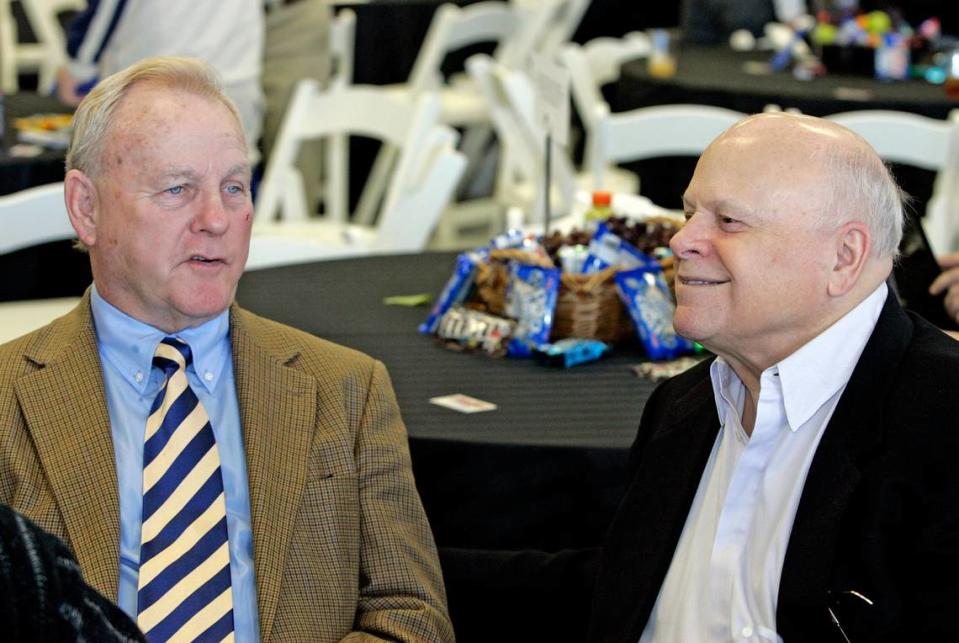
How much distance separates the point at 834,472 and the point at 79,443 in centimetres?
97

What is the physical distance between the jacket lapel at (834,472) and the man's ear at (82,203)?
3.43 ft

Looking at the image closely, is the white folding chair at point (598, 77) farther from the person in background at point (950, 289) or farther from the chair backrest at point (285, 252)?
the person in background at point (950, 289)

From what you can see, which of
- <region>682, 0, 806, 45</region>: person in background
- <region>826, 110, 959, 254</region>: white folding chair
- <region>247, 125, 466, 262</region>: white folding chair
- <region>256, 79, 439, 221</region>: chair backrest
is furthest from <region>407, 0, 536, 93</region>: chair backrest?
<region>826, 110, 959, 254</region>: white folding chair

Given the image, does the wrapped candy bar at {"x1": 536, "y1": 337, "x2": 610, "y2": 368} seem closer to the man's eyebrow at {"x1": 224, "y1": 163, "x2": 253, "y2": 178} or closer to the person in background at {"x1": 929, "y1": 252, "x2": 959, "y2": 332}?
the person in background at {"x1": 929, "y1": 252, "x2": 959, "y2": 332}

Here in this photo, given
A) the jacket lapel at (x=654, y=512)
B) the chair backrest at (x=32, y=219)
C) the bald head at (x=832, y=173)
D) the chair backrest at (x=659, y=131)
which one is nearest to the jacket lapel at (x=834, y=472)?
the bald head at (x=832, y=173)

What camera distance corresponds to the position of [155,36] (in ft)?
16.7

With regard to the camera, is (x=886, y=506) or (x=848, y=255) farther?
(x=848, y=255)

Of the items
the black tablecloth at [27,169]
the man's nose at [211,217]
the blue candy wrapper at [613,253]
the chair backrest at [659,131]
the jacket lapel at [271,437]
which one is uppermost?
the man's nose at [211,217]

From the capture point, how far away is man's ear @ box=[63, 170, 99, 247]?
2.15 meters

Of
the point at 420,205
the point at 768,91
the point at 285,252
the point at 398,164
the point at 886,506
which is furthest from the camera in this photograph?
the point at 768,91

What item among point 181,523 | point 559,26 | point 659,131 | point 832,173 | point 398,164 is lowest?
point 559,26

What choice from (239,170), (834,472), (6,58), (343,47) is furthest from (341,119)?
(6,58)

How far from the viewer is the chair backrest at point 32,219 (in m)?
3.48

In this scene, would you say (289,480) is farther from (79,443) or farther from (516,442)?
(516,442)
